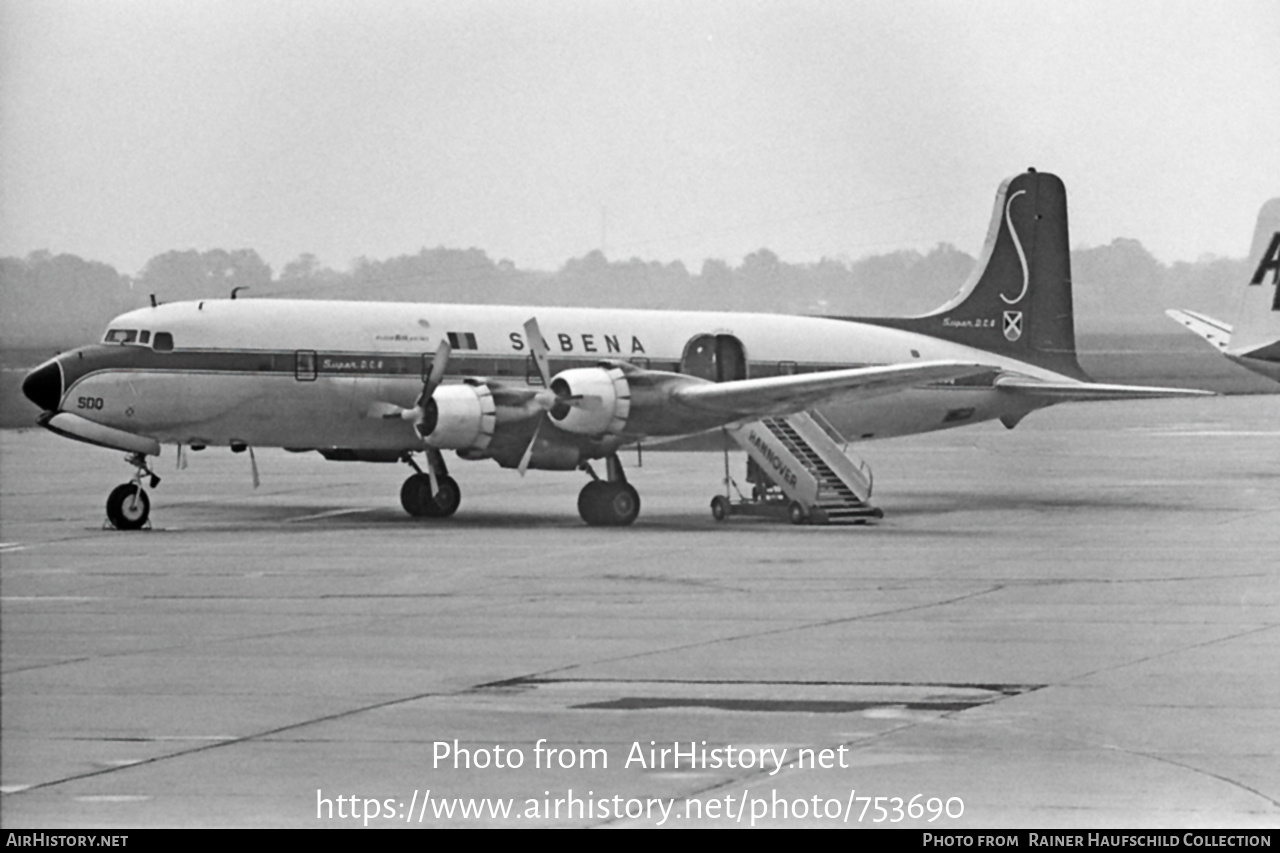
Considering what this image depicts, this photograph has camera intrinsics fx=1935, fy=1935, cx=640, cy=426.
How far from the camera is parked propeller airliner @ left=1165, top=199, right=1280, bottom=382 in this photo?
1602 inches

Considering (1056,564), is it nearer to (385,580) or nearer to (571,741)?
(385,580)

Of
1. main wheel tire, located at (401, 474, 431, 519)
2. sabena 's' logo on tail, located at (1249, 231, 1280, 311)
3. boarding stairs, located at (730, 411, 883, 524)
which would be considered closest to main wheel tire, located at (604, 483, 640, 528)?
boarding stairs, located at (730, 411, 883, 524)

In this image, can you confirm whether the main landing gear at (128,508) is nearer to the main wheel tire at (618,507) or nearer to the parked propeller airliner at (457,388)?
the parked propeller airliner at (457,388)

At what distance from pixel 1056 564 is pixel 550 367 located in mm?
11034

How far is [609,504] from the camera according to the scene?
29875 mm

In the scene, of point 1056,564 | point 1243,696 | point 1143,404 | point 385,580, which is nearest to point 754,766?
point 1243,696

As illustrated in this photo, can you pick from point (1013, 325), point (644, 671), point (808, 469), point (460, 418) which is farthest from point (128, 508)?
point (1013, 325)

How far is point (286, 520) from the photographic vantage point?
103ft

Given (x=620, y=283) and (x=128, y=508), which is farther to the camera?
(x=620, y=283)

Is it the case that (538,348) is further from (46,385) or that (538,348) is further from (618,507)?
(46,385)

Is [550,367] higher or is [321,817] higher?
[550,367]

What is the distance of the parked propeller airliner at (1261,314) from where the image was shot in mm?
40688

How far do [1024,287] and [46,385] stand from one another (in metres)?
18.6

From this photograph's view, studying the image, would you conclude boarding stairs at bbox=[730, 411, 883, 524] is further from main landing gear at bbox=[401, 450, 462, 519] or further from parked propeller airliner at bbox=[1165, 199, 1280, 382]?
parked propeller airliner at bbox=[1165, 199, 1280, 382]
